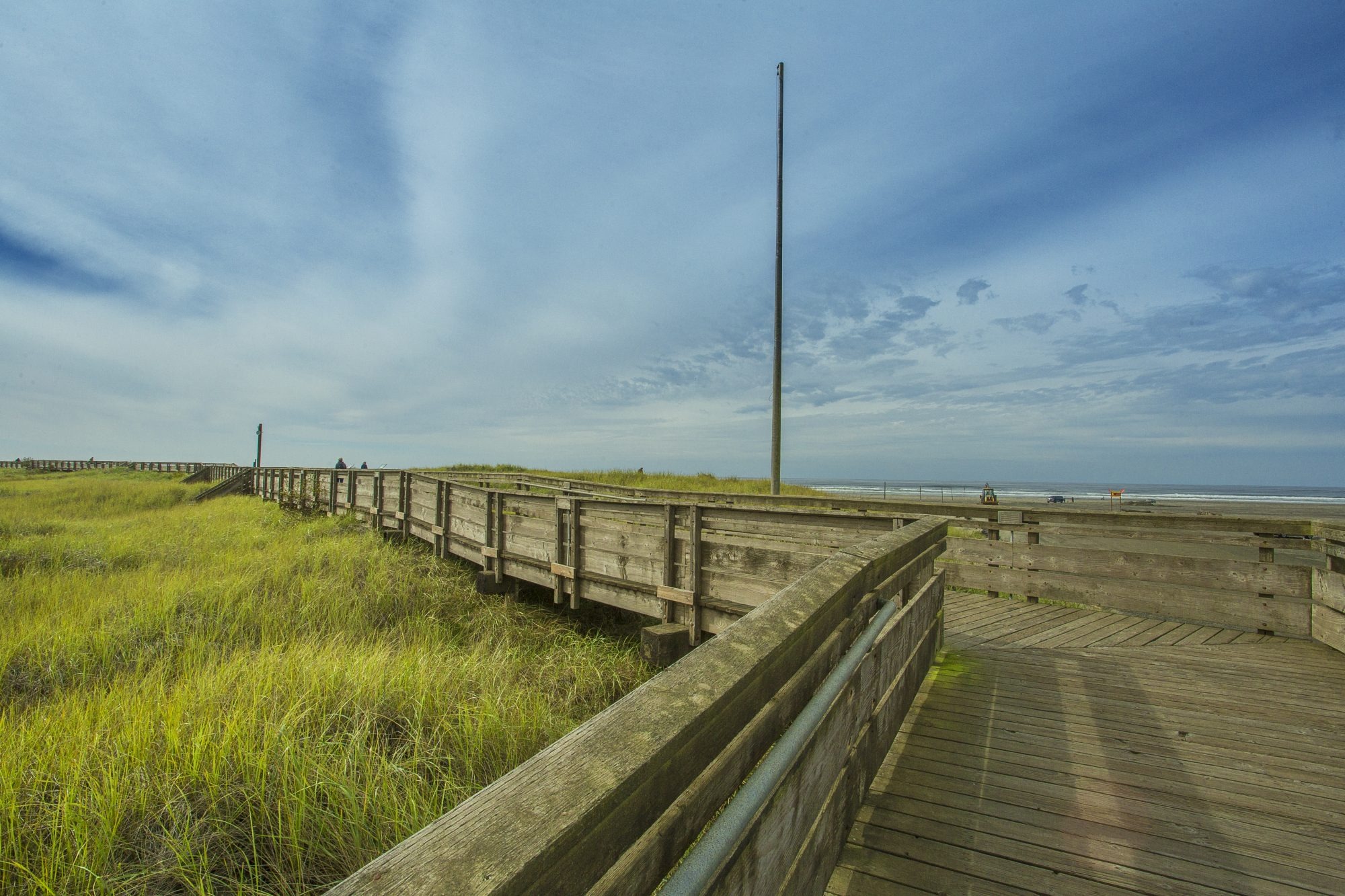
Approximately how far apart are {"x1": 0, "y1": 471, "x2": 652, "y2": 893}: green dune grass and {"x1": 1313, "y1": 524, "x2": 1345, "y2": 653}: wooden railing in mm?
6139

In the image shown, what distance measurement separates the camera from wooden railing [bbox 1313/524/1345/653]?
5117 millimetres

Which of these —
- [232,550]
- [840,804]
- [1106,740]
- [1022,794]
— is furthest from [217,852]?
[232,550]

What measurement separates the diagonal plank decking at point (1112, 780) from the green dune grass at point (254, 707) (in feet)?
8.22

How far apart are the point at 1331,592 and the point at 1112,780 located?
13.5 feet

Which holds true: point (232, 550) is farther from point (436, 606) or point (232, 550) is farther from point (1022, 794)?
point (1022, 794)

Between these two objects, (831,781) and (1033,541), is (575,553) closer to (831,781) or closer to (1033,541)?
(1033,541)

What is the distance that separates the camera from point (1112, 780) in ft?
10.0

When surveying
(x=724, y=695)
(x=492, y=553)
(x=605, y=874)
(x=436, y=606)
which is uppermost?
(x=724, y=695)

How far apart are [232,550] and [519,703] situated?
8.63 metres

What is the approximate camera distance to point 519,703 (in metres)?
4.71

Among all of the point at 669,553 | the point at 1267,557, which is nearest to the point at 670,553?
the point at 669,553

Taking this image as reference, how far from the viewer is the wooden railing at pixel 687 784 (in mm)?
701

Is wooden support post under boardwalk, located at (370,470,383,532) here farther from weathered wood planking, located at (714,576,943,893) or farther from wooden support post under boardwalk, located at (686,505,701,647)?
weathered wood planking, located at (714,576,943,893)

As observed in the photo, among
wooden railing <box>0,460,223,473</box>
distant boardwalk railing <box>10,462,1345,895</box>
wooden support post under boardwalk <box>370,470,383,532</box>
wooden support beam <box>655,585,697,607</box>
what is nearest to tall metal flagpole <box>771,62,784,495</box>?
distant boardwalk railing <box>10,462,1345,895</box>
